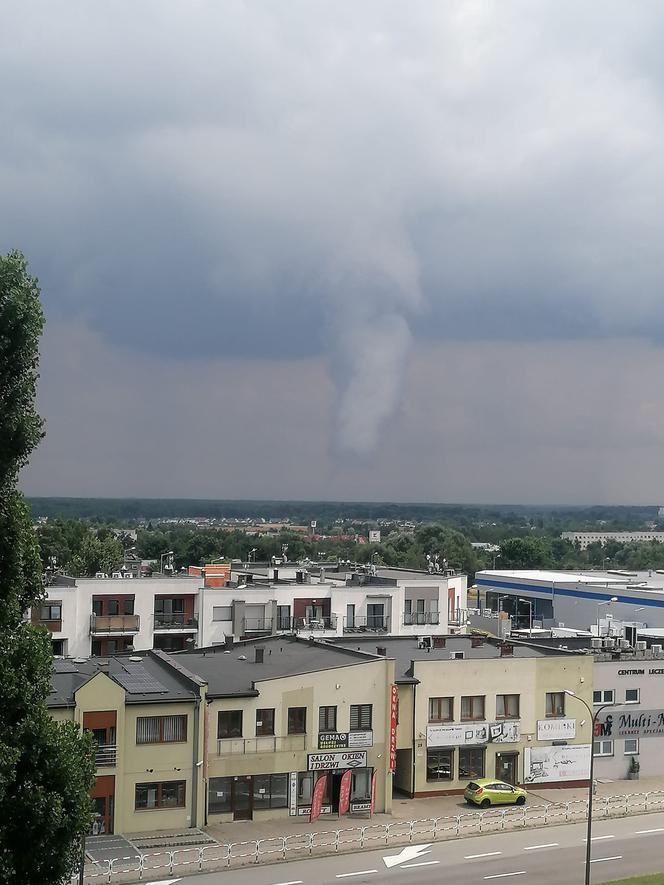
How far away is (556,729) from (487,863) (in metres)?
15.1

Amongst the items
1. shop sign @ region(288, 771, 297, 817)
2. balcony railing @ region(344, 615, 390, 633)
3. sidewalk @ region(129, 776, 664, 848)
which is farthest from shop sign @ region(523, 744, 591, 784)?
balcony railing @ region(344, 615, 390, 633)

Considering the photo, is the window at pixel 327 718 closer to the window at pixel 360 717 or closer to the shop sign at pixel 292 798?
the window at pixel 360 717

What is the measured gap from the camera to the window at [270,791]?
5012cm

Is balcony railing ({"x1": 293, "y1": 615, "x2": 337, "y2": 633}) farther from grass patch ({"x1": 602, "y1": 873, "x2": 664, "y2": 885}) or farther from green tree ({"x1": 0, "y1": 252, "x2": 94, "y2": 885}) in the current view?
green tree ({"x1": 0, "y1": 252, "x2": 94, "y2": 885})

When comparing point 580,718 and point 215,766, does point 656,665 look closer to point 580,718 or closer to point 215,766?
point 580,718

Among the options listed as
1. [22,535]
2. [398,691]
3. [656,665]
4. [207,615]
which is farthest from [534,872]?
[207,615]

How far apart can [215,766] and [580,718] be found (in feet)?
68.3

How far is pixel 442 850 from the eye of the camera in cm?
4550

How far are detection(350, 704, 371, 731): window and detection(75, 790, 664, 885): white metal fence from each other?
4.75 m

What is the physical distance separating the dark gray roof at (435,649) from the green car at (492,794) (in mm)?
5961

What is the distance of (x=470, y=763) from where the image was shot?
56000 millimetres

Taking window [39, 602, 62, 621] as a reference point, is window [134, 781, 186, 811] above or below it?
below

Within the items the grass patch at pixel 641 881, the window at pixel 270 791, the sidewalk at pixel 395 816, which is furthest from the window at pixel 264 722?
the grass patch at pixel 641 881

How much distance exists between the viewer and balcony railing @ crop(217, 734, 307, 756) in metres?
49.7
